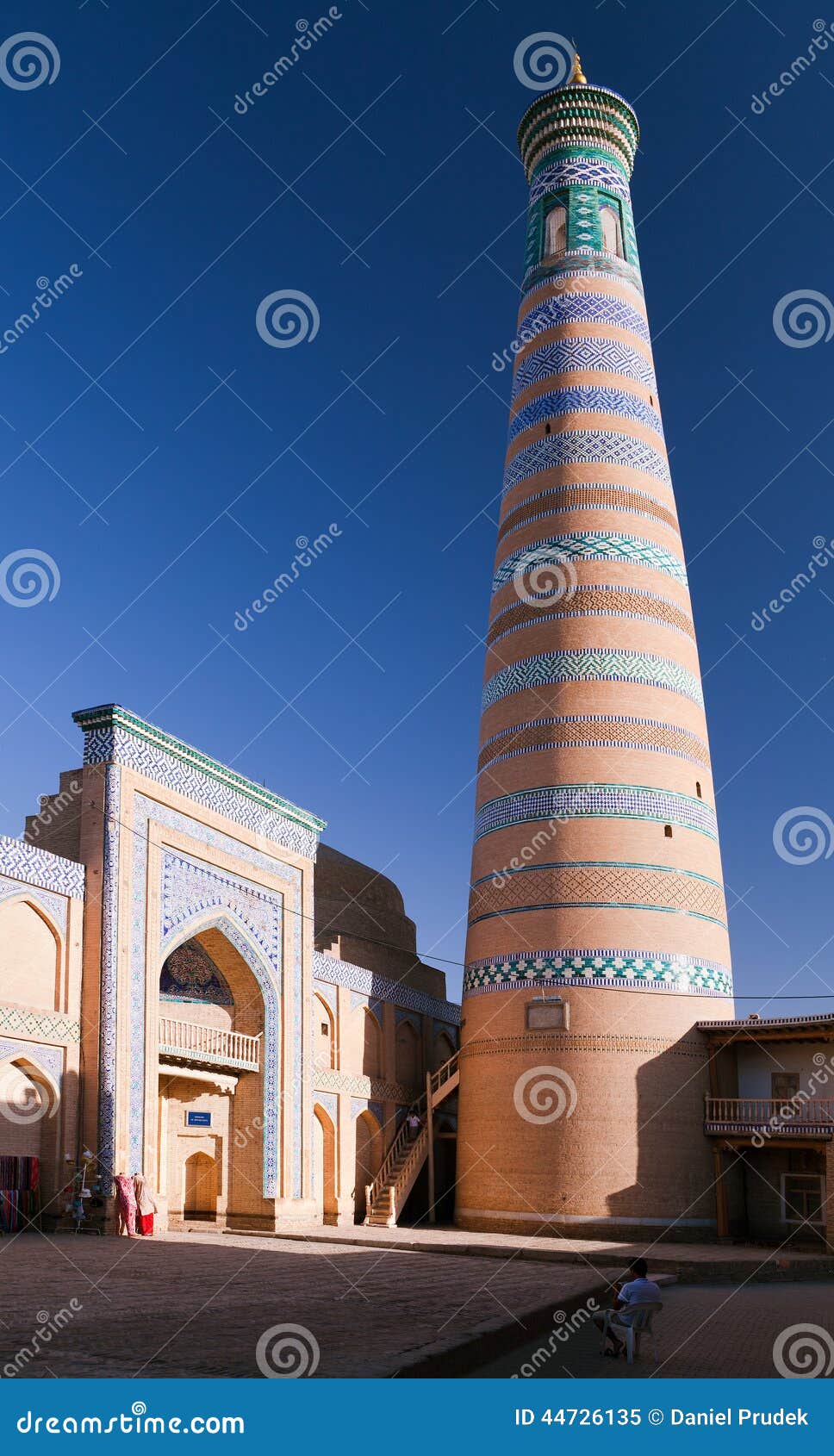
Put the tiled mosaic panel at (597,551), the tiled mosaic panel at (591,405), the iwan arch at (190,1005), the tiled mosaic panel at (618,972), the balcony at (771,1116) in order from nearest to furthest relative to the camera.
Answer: the iwan arch at (190,1005), the balcony at (771,1116), the tiled mosaic panel at (618,972), the tiled mosaic panel at (597,551), the tiled mosaic panel at (591,405)

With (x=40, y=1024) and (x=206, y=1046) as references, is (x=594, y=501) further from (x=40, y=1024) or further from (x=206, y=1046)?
(x=40, y=1024)

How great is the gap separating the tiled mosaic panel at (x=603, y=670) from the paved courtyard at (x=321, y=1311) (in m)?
7.17

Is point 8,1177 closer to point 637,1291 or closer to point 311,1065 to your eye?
point 311,1065

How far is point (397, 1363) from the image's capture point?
16.7ft

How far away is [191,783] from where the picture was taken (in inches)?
571

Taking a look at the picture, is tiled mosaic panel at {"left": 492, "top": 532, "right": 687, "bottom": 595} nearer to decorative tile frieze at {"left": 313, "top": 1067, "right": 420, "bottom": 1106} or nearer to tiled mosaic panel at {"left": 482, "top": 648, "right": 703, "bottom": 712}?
tiled mosaic panel at {"left": 482, "top": 648, "right": 703, "bottom": 712}

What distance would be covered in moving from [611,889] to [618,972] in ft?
2.98

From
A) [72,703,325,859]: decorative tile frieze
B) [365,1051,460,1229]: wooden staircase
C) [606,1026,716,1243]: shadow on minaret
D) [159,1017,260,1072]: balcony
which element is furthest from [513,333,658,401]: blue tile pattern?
[159,1017,260,1072]: balcony

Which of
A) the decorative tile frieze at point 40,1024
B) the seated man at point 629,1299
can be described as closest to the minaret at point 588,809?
the decorative tile frieze at point 40,1024

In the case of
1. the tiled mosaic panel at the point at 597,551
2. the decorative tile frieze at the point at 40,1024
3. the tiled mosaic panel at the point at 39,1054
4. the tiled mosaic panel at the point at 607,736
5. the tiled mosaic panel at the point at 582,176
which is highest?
the tiled mosaic panel at the point at 582,176

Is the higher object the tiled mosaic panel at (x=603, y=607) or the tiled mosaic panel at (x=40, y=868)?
the tiled mosaic panel at (x=603, y=607)

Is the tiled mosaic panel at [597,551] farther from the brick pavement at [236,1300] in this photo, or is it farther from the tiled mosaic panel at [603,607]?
the brick pavement at [236,1300]

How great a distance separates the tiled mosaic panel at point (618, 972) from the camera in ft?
49.6

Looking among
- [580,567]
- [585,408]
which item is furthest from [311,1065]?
[585,408]
